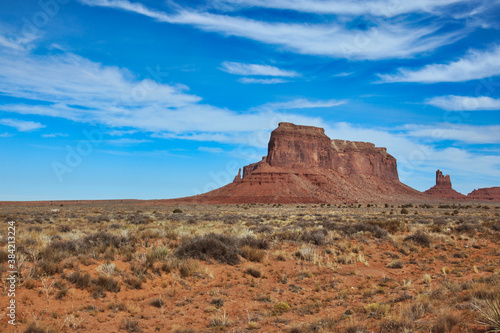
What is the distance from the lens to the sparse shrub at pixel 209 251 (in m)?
11.6

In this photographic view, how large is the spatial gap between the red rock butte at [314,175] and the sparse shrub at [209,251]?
79586 millimetres

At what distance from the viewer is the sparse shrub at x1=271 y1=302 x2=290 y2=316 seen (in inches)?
317

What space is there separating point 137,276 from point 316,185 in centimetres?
10177

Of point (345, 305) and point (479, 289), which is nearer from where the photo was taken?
point (479, 289)

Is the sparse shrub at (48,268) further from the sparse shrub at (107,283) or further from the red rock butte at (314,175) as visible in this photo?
the red rock butte at (314,175)

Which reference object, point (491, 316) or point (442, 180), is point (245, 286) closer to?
point (491, 316)

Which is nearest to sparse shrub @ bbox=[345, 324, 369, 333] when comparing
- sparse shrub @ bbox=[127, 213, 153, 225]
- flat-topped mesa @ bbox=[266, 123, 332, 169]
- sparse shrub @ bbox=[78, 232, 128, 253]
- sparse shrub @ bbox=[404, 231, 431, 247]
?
sparse shrub @ bbox=[78, 232, 128, 253]

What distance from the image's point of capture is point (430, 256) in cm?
1420

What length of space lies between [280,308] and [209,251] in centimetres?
442

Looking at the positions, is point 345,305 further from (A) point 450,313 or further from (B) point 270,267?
(B) point 270,267

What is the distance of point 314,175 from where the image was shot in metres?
113

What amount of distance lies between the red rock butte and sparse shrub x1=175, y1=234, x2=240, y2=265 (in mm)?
79586

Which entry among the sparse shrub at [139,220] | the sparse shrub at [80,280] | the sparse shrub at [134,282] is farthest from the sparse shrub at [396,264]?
the sparse shrub at [139,220]

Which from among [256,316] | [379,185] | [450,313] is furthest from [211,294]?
[379,185]
